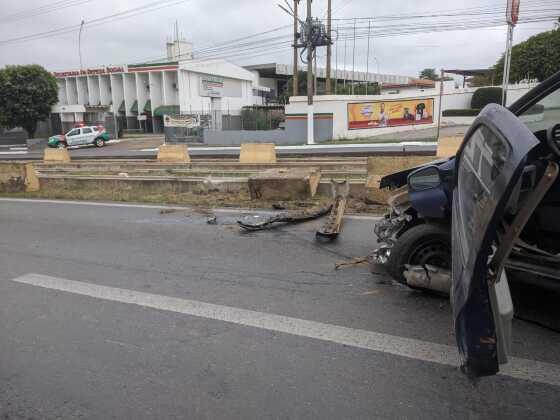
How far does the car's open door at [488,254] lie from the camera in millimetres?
1866

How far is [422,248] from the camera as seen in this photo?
4.15 meters

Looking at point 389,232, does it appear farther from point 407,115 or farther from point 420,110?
point 420,110

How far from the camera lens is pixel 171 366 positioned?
3215mm

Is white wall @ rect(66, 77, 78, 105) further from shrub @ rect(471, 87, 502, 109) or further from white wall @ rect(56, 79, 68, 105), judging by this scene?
shrub @ rect(471, 87, 502, 109)

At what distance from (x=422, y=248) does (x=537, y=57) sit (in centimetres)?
4330

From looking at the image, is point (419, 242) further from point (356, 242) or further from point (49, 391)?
point (49, 391)

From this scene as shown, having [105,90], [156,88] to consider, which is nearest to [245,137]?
[156,88]

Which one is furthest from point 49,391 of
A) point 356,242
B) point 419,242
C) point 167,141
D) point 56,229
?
point 167,141

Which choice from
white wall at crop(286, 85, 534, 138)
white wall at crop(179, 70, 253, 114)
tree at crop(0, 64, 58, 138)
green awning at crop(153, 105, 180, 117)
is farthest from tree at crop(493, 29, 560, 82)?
tree at crop(0, 64, 58, 138)

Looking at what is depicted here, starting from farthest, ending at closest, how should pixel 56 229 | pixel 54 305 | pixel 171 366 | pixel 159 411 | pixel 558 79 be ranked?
1. pixel 56 229
2. pixel 54 305
3. pixel 558 79
4. pixel 171 366
5. pixel 159 411

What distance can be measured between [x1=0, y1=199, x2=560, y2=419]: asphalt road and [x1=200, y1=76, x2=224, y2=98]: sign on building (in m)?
46.7

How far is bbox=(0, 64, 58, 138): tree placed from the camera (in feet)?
140

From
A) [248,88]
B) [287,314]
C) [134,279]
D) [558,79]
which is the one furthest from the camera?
[248,88]

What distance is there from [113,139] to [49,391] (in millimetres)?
44891
